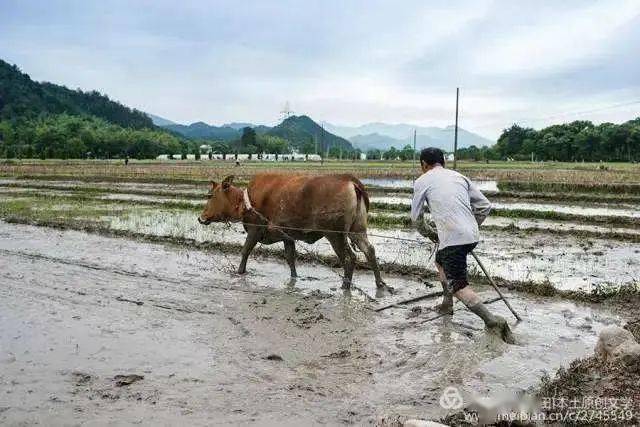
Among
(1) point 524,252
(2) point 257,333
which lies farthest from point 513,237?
(2) point 257,333

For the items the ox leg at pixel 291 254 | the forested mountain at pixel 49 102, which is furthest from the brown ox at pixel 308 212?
the forested mountain at pixel 49 102

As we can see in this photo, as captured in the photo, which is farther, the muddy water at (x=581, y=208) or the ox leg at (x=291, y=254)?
the muddy water at (x=581, y=208)

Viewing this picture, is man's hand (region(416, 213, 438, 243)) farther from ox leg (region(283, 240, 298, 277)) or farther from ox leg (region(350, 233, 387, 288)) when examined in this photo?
ox leg (region(283, 240, 298, 277))

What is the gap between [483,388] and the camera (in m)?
4.71

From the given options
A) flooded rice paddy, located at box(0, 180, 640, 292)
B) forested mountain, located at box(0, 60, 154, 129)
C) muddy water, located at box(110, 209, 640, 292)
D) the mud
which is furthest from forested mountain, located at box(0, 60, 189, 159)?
the mud

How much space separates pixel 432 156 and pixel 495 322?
1810mm

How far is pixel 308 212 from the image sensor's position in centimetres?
842

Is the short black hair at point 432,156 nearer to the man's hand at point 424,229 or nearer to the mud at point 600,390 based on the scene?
the man's hand at point 424,229

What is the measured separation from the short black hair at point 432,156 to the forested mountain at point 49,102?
127040 mm

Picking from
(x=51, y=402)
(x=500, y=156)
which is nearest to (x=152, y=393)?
(x=51, y=402)

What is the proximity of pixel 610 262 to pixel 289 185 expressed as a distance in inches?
238

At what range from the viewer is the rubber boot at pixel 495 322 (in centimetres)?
574

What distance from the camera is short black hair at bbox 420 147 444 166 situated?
5.97 m

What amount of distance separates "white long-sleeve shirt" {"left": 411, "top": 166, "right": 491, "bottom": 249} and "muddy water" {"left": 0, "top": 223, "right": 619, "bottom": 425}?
44.1 inches
